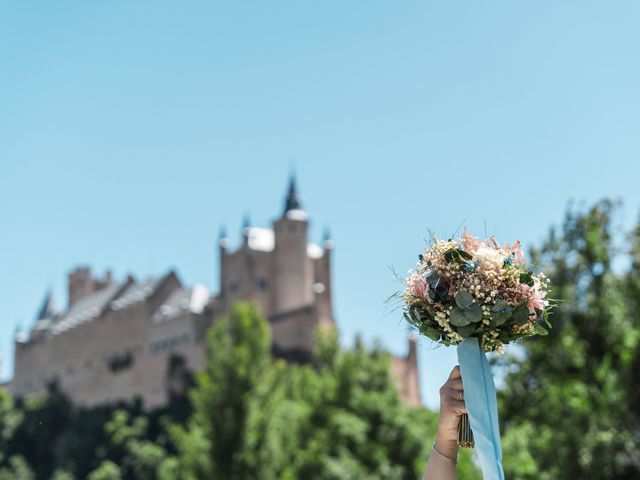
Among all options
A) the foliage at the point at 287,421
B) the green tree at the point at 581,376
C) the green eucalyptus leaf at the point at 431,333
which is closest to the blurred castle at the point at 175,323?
the foliage at the point at 287,421

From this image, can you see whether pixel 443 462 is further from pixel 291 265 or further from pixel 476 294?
pixel 291 265

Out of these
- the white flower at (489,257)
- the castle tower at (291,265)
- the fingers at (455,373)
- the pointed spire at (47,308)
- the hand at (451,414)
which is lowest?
the hand at (451,414)

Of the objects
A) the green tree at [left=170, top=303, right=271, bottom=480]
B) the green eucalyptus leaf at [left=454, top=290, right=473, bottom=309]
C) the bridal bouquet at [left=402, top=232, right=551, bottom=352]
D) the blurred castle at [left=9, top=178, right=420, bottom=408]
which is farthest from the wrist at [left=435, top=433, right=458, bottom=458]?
the blurred castle at [left=9, top=178, right=420, bottom=408]

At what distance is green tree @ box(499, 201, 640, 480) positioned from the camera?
17672 mm

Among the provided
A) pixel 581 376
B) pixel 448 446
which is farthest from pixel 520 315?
pixel 581 376

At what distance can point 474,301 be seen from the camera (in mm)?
4137

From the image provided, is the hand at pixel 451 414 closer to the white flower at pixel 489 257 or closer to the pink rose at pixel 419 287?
the pink rose at pixel 419 287

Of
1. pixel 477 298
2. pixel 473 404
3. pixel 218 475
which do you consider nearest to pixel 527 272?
pixel 477 298

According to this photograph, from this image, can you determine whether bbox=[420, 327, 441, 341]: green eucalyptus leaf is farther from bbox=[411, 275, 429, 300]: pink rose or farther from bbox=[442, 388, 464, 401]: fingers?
bbox=[442, 388, 464, 401]: fingers

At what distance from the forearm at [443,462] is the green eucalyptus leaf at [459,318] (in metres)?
0.48

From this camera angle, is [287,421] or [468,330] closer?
[468,330]

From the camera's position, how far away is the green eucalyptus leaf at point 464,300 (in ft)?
13.5

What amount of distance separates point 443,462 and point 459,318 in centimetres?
59

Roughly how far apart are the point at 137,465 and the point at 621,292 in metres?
52.9
